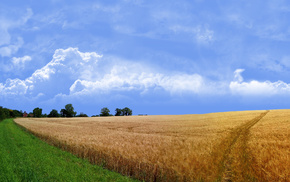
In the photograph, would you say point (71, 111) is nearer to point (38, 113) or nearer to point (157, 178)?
point (38, 113)

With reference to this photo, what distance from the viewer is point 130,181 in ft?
28.2

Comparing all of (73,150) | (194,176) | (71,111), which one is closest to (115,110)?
(71,111)

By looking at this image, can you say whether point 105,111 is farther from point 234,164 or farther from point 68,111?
point 234,164

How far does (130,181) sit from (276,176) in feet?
18.5

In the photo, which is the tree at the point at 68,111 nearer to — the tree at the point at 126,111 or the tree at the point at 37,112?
the tree at the point at 37,112

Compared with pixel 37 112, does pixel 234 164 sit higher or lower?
lower

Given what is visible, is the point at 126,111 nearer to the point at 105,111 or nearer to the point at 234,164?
the point at 105,111

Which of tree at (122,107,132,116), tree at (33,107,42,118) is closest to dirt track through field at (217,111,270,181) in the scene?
tree at (122,107,132,116)

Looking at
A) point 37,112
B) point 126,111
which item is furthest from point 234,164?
point 37,112

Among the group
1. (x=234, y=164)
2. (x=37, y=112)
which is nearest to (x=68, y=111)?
(x=37, y=112)

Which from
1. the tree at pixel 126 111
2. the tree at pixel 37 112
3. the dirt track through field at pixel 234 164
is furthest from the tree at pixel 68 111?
the dirt track through field at pixel 234 164

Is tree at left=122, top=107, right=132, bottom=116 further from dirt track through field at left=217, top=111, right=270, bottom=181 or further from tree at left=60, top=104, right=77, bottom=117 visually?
dirt track through field at left=217, top=111, right=270, bottom=181

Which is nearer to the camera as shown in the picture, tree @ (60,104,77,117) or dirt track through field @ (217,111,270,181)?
dirt track through field @ (217,111,270,181)

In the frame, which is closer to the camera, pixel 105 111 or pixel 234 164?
pixel 234 164
